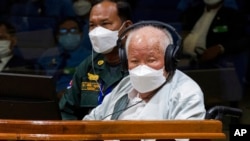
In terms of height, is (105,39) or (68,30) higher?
(105,39)

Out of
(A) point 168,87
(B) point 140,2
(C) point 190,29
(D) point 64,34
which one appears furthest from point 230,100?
(A) point 168,87

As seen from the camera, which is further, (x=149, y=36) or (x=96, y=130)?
(x=149, y=36)

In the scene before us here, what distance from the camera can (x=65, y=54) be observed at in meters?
4.16

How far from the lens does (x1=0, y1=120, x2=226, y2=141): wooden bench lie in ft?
4.59

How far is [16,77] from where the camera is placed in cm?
196

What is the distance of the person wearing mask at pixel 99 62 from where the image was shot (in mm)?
2344

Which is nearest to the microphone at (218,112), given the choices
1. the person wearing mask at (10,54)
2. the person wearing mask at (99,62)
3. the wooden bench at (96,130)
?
the wooden bench at (96,130)

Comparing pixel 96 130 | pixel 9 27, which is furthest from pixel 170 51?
pixel 9 27

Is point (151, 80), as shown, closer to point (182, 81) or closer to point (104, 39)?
point (182, 81)

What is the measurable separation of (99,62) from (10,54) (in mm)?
1790

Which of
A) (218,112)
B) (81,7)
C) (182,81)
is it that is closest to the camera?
(218,112)

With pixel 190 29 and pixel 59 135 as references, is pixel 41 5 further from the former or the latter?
pixel 59 135

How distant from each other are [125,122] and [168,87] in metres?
0.46

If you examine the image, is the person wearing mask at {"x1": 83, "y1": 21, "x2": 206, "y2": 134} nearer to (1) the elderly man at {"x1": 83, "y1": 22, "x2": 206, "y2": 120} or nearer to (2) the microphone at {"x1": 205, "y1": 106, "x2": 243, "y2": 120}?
(1) the elderly man at {"x1": 83, "y1": 22, "x2": 206, "y2": 120}
